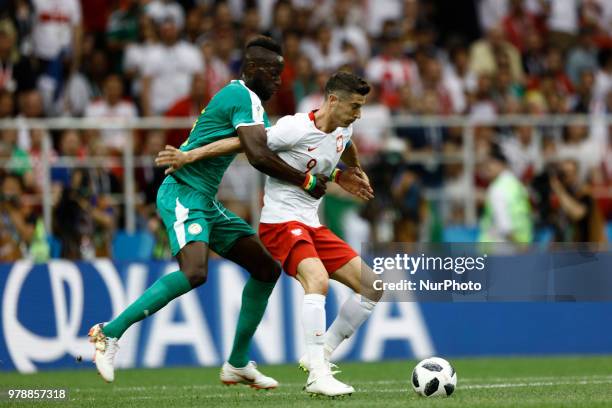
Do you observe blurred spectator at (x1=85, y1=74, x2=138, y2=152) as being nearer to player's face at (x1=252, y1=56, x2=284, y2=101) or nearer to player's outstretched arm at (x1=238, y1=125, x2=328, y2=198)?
player's face at (x1=252, y1=56, x2=284, y2=101)

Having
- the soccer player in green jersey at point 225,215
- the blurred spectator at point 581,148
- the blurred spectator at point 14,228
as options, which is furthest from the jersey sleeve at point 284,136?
the blurred spectator at point 581,148

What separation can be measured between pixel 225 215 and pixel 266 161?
764 millimetres

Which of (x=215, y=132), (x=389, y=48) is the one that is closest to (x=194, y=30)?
(x=389, y=48)

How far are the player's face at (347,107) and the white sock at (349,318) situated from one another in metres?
1.36

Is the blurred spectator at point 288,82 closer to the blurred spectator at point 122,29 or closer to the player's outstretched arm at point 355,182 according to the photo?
the blurred spectator at point 122,29

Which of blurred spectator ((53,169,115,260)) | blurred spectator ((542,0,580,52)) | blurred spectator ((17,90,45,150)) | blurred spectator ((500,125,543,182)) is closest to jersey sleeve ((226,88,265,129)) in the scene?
blurred spectator ((53,169,115,260))

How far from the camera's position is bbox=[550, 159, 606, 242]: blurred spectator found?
17281 mm

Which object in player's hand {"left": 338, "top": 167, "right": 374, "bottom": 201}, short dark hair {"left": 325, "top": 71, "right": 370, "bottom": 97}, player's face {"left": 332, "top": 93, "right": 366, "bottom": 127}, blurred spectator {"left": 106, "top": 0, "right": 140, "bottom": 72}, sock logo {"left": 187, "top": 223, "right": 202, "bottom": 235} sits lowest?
sock logo {"left": 187, "top": 223, "right": 202, "bottom": 235}

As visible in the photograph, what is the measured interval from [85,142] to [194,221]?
23.9 ft

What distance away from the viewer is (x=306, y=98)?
58.4 feet

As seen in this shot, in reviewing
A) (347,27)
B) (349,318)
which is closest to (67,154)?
(347,27)

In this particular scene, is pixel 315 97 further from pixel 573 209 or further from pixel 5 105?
pixel 5 105

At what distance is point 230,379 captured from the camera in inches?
404

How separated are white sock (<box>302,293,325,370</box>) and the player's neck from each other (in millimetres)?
1256
